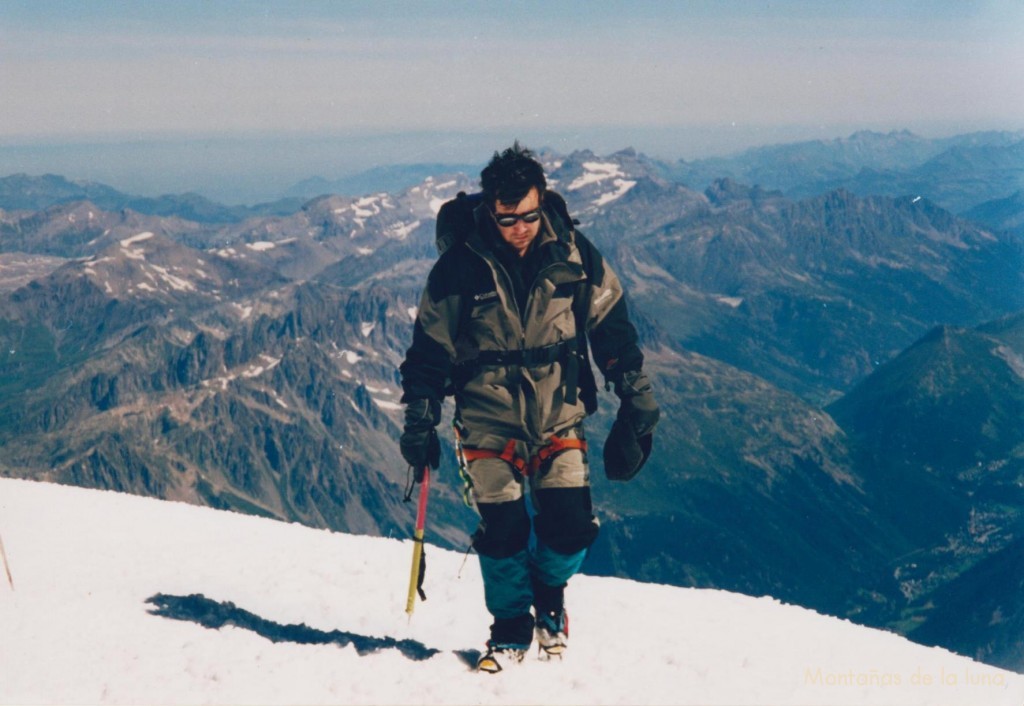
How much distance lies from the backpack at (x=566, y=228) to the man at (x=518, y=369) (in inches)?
0.9

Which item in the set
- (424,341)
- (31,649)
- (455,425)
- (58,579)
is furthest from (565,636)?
(58,579)

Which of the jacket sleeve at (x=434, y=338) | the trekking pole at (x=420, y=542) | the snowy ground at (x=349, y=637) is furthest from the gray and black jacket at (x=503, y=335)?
the snowy ground at (x=349, y=637)

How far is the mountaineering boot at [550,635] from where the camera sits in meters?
11.7

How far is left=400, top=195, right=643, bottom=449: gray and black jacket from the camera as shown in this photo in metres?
10.7

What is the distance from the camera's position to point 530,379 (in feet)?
35.6

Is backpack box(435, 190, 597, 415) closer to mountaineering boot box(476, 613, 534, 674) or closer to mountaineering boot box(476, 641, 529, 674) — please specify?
mountaineering boot box(476, 613, 534, 674)

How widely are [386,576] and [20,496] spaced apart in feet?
34.9

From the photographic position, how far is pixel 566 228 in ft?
36.3

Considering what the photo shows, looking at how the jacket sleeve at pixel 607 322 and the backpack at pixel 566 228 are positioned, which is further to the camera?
the jacket sleeve at pixel 607 322

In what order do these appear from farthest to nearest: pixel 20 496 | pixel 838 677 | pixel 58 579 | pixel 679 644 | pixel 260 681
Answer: pixel 20 496 < pixel 58 579 < pixel 679 644 < pixel 838 677 < pixel 260 681

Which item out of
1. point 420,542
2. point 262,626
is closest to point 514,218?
point 420,542

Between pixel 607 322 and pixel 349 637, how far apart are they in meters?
6.80

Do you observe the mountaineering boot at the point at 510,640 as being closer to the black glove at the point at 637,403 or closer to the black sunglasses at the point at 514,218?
the black glove at the point at 637,403

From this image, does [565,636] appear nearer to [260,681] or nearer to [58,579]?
[260,681]
